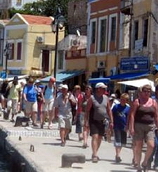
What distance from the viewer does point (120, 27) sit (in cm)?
3566

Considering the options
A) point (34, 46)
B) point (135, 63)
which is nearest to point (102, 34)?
point (135, 63)

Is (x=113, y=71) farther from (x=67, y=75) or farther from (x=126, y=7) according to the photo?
(x=67, y=75)

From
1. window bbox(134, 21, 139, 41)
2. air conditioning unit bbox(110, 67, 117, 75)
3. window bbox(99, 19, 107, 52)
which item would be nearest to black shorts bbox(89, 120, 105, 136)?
window bbox(134, 21, 139, 41)

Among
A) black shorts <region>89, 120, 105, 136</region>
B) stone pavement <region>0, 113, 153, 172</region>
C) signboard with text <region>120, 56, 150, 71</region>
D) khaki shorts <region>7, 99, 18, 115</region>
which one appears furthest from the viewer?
signboard with text <region>120, 56, 150, 71</region>

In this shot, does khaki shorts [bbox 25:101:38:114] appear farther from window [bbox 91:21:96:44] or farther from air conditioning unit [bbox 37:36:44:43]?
air conditioning unit [bbox 37:36:44:43]

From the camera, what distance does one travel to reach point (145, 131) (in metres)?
11.1

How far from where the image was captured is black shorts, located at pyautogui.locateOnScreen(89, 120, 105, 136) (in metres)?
12.5

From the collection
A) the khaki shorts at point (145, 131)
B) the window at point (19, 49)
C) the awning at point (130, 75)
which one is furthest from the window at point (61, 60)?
the khaki shorts at point (145, 131)

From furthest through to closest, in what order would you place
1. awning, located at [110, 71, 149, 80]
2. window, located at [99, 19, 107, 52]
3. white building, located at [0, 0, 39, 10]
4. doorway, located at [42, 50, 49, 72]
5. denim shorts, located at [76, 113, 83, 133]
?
white building, located at [0, 0, 39, 10] < doorway, located at [42, 50, 49, 72] < window, located at [99, 19, 107, 52] < awning, located at [110, 71, 149, 80] < denim shorts, located at [76, 113, 83, 133]

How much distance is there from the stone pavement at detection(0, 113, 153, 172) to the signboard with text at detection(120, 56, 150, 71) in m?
11.1

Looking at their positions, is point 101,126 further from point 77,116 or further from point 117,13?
point 117,13

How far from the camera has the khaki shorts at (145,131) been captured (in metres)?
11.0

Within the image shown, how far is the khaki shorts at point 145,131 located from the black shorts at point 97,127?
155 cm

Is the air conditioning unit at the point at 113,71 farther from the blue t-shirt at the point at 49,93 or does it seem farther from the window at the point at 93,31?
the blue t-shirt at the point at 49,93
